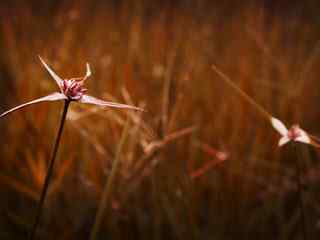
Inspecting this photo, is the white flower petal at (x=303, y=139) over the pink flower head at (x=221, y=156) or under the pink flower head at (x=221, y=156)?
under

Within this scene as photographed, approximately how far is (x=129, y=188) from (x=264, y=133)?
0.42m

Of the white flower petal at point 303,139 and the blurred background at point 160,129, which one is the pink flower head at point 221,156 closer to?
the blurred background at point 160,129

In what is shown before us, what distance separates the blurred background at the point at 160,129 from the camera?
72 centimetres

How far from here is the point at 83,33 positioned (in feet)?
5.01

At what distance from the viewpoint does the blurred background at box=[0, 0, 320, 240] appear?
723 millimetres

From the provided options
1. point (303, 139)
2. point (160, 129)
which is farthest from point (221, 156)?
point (303, 139)

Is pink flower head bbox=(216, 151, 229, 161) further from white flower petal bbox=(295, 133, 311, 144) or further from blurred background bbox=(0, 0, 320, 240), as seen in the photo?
white flower petal bbox=(295, 133, 311, 144)

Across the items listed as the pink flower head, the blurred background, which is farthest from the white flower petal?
the pink flower head

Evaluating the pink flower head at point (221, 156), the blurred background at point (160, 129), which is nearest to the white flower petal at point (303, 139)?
the blurred background at point (160, 129)

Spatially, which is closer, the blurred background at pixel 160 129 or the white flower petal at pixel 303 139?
the white flower petal at pixel 303 139

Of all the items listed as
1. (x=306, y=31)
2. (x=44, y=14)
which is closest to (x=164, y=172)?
(x=44, y=14)

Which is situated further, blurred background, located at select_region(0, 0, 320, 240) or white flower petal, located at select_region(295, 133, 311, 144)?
blurred background, located at select_region(0, 0, 320, 240)

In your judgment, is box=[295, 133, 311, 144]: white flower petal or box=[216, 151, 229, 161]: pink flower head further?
box=[216, 151, 229, 161]: pink flower head

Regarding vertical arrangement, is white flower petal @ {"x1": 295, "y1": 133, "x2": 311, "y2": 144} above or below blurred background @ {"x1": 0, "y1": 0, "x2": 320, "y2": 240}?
below
